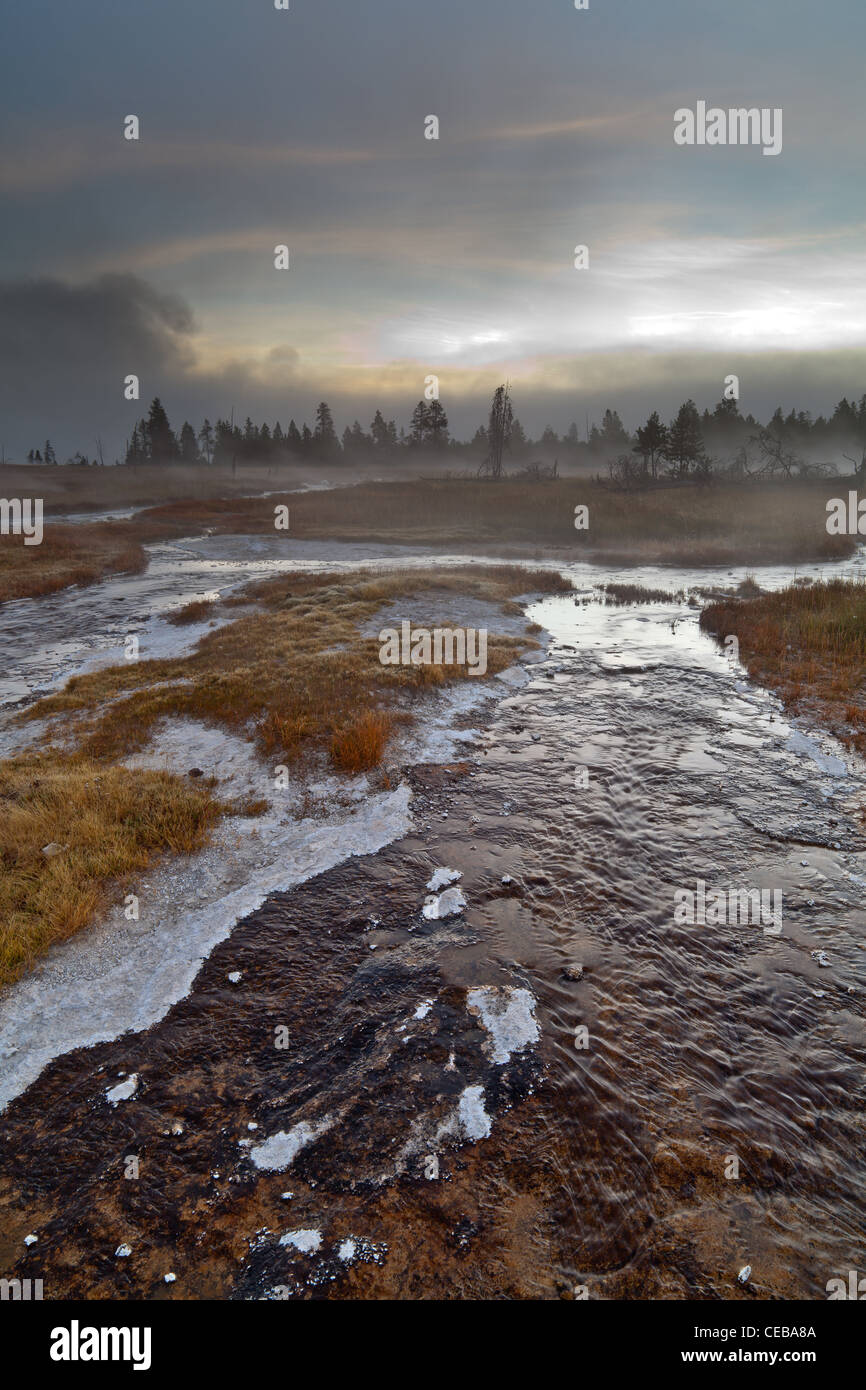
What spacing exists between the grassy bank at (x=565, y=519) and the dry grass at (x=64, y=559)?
5333 mm

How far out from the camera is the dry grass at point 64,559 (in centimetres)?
3206

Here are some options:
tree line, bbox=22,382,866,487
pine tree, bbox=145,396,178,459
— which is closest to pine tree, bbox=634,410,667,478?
tree line, bbox=22,382,866,487

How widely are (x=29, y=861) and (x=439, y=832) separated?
5.92 m

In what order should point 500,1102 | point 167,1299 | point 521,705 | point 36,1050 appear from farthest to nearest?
point 521,705 → point 36,1050 → point 500,1102 → point 167,1299

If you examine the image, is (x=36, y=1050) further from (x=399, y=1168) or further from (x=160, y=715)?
(x=160, y=715)

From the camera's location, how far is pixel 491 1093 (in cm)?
577

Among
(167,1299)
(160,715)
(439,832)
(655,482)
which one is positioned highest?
(655,482)

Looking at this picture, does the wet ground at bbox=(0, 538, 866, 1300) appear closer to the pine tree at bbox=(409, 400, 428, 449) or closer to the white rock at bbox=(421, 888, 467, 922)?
the white rock at bbox=(421, 888, 467, 922)

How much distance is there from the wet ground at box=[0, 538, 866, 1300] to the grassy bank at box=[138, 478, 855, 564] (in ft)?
114

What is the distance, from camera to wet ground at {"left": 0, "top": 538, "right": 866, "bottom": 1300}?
14.6 ft

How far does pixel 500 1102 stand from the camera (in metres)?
5.67

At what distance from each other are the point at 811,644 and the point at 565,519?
3564 centimetres

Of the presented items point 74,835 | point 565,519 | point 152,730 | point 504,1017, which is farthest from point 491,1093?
point 565,519

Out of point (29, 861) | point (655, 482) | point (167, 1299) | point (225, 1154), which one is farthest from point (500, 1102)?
point (655, 482)
